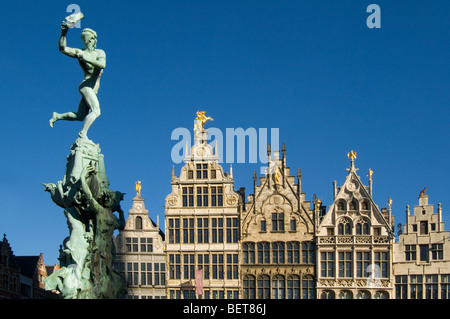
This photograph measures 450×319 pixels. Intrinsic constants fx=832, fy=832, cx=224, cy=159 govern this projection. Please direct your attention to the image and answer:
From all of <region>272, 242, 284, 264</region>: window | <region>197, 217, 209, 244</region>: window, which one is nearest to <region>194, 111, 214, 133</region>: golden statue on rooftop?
<region>197, 217, 209, 244</region>: window

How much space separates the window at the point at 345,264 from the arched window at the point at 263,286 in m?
4.66

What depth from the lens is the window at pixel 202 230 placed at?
177ft

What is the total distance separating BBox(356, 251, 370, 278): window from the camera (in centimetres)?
5250

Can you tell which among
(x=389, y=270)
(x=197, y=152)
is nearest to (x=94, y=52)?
(x=197, y=152)

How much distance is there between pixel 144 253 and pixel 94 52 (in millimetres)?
26894

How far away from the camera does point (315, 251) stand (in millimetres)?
53250

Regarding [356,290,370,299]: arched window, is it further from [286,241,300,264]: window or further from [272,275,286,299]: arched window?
[272,275,286,299]: arched window

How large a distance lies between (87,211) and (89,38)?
20.1 feet

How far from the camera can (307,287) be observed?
2084 inches

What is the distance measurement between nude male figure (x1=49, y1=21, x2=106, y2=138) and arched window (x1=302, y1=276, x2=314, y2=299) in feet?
87.3

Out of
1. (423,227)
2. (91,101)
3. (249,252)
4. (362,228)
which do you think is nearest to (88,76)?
(91,101)

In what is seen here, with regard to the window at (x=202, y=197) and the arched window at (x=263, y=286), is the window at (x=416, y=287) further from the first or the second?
the window at (x=202, y=197)
